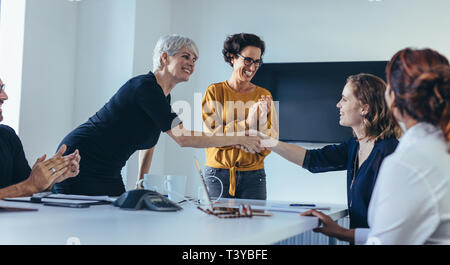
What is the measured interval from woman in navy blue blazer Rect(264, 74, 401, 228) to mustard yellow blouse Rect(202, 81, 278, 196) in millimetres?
322

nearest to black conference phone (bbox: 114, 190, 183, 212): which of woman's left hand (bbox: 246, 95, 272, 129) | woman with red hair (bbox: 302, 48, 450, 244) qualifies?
woman with red hair (bbox: 302, 48, 450, 244)

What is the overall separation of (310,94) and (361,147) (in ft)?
7.76

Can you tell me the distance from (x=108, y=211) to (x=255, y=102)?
4.41 ft

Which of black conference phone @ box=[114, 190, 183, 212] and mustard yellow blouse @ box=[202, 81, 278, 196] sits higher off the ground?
mustard yellow blouse @ box=[202, 81, 278, 196]

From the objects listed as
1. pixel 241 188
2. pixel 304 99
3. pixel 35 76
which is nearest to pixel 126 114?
pixel 241 188

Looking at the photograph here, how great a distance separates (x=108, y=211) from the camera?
1.44 metres

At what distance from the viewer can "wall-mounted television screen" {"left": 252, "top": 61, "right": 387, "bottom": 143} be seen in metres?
4.12

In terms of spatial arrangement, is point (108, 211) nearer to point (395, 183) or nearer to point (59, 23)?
point (395, 183)

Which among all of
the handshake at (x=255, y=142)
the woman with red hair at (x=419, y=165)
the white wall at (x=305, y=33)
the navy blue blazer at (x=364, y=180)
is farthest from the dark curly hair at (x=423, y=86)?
the white wall at (x=305, y=33)

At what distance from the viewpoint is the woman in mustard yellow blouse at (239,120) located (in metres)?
2.42

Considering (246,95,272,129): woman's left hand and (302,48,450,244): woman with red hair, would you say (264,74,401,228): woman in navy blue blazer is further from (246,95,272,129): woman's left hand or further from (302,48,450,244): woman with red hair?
(302,48,450,244): woman with red hair

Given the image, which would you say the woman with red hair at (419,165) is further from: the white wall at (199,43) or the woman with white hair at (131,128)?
the white wall at (199,43)

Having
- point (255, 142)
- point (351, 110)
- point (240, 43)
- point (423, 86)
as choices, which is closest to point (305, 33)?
Result: point (240, 43)
